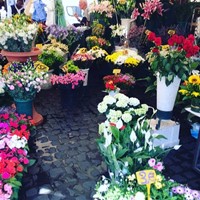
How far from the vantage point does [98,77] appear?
21.6ft

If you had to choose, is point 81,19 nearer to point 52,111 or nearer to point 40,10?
point 40,10

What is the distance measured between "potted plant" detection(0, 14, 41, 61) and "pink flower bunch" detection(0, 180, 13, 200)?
2.29m

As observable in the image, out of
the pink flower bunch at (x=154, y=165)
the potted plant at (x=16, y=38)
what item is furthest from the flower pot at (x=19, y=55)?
the pink flower bunch at (x=154, y=165)

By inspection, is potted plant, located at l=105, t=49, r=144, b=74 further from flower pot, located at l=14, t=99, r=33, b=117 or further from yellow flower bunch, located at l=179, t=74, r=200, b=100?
flower pot, located at l=14, t=99, r=33, b=117

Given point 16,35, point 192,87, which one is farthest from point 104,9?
point 192,87

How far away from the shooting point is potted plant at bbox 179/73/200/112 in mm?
3538

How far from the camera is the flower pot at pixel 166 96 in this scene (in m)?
3.45

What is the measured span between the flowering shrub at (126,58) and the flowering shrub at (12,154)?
2521 millimetres

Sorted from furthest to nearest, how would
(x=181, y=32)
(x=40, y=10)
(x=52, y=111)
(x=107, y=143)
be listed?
(x=40, y=10) → (x=181, y=32) → (x=52, y=111) → (x=107, y=143)

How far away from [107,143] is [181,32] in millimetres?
4733

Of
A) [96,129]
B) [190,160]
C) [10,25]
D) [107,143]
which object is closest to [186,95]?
[190,160]

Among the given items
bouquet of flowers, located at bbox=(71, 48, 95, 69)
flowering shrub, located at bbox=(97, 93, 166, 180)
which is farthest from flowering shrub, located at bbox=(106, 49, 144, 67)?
flowering shrub, located at bbox=(97, 93, 166, 180)

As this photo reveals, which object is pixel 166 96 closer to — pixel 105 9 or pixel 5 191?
pixel 5 191

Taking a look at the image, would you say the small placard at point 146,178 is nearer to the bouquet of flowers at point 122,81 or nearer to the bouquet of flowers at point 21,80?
the bouquet of flowers at point 21,80
